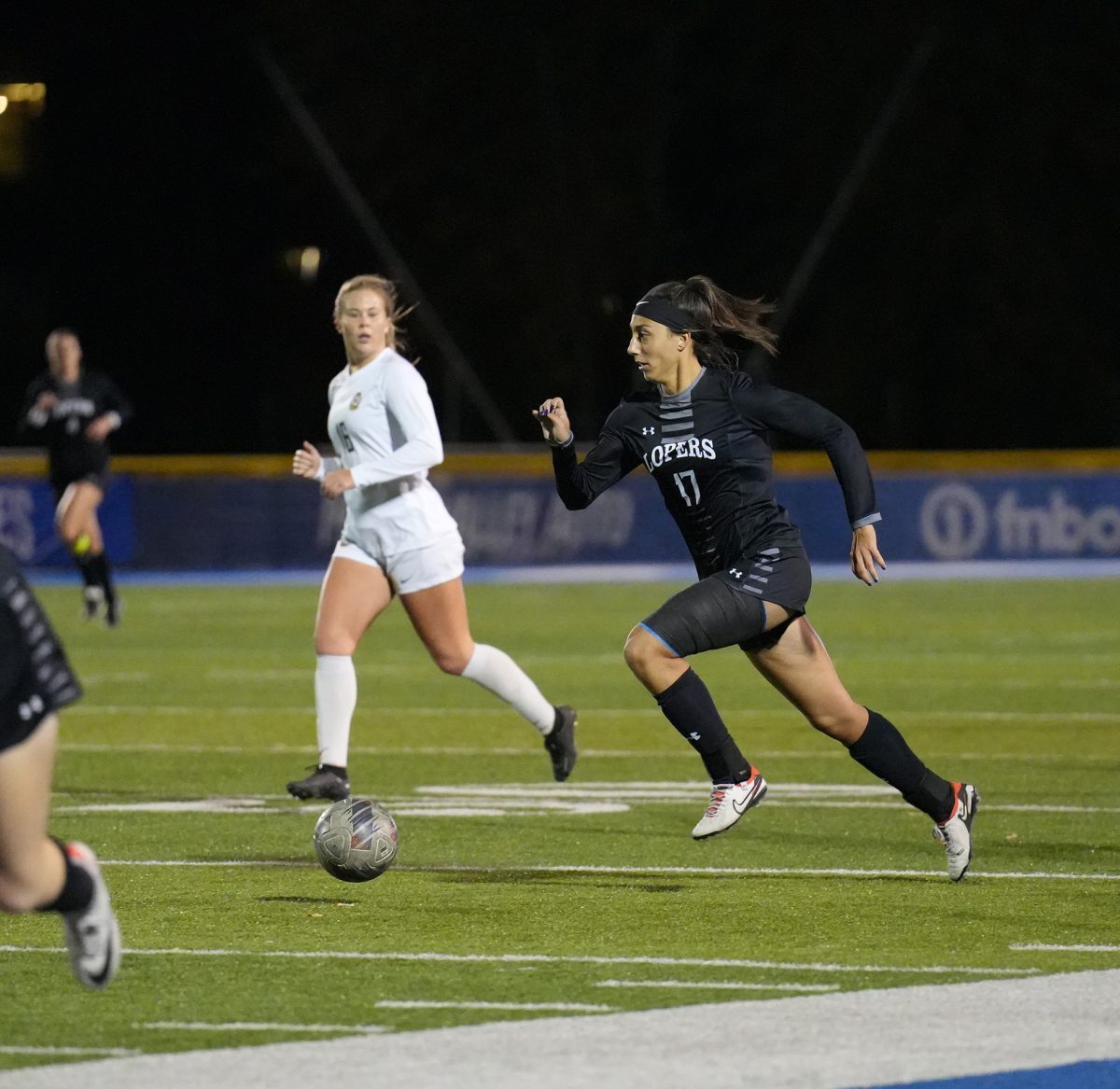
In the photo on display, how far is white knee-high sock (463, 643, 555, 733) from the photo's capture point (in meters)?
11.0

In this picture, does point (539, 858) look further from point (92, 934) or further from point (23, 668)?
point (23, 668)

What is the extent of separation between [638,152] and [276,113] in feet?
23.4

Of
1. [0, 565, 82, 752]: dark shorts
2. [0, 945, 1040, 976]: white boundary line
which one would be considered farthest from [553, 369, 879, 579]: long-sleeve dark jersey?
[0, 565, 82, 752]: dark shorts

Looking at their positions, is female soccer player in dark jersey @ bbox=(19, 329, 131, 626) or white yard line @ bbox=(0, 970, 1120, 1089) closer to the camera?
white yard line @ bbox=(0, 970, 1120, 1089)

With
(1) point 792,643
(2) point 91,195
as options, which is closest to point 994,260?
(2) point 91,195

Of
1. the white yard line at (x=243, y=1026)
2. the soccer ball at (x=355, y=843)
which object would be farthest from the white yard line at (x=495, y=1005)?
the soccer ball at (x=355, y=843)

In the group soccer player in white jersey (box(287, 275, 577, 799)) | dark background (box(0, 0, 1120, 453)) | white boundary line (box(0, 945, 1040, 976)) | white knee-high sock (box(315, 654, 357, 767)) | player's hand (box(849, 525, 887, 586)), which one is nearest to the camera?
white boundary line (box(0, 945, 1040, 976))

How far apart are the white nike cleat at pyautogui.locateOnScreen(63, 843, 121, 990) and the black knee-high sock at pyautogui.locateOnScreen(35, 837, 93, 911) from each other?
0.01m

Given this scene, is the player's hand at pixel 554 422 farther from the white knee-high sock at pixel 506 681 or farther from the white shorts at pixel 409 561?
the white knee-high sock at pixel 506 681

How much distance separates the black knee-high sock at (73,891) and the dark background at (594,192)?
41.7 m

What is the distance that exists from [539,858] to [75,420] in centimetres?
1467

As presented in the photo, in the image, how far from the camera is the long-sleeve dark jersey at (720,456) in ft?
28.5

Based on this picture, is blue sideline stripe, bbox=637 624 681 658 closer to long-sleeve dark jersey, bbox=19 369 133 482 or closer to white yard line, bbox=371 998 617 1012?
white yard line, bbox=371 998 617 1012

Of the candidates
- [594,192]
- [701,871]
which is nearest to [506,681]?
[701,871]
